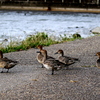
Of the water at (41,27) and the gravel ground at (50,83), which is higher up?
the gravel ground at (50,83)

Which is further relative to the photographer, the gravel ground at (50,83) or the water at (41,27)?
the water at (41,27)

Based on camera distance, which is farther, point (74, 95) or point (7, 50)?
point (7, 50)

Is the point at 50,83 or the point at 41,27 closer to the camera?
the point at 50,83

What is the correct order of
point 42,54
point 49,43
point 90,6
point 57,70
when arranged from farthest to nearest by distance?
point 90,6 → point 49,43 → point 42,54 → point 57,70

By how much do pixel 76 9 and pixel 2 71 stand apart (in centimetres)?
6840

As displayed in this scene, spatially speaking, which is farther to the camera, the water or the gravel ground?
the water

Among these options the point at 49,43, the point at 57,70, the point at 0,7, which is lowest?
the point at 0,7

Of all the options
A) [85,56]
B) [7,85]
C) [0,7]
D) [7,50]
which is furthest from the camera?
[0,7]

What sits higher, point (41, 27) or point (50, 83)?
point (50, 83)

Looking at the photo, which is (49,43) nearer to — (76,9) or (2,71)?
(2,71)

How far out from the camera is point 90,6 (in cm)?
7488

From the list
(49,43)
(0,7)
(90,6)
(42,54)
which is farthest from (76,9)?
(42,54)

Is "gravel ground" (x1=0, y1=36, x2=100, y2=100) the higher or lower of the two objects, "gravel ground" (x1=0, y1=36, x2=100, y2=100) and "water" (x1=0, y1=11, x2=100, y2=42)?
the higher

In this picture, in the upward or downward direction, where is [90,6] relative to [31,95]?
downward
